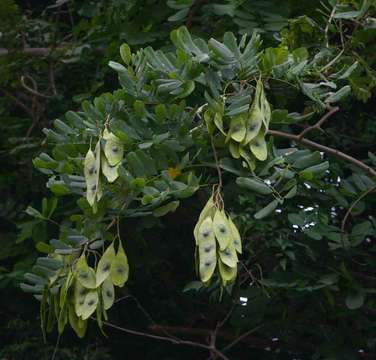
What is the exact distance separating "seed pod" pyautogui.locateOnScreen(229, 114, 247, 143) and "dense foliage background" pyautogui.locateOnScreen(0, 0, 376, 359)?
19 centimetres

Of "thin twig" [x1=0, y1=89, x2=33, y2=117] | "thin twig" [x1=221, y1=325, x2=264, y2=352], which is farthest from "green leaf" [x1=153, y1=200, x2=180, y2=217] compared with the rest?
"thin twig" [x1=0, y1=89, x2=33, y2=117]

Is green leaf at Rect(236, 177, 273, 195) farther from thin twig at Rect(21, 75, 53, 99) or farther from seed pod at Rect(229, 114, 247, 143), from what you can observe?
thin twig at Rect(21, 75, 53, 99)

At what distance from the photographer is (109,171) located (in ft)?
7.15

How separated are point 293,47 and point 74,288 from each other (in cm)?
108

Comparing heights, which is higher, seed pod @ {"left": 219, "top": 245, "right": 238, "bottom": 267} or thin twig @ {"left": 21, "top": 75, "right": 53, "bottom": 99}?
seed pod @ {"left": 219, "top": 245, "right": 238, "bottom": 267}

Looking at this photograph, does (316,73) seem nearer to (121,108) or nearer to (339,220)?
(121,108)

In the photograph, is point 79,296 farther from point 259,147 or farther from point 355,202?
point 355,202

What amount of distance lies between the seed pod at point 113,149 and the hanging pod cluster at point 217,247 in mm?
236

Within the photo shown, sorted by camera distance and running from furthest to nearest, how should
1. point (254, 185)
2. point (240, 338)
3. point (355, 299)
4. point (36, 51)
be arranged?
point (36, 51) < point (240, 338) < point (355, 299) < point (254, 185)

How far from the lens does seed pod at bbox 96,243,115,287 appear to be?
224 centimetres

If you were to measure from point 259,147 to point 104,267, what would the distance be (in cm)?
43

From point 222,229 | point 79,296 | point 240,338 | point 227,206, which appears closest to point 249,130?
point 222,229

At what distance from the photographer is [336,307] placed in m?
3.14

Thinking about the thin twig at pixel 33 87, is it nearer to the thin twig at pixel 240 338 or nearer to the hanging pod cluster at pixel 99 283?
the thin twig at pixel 240 338
